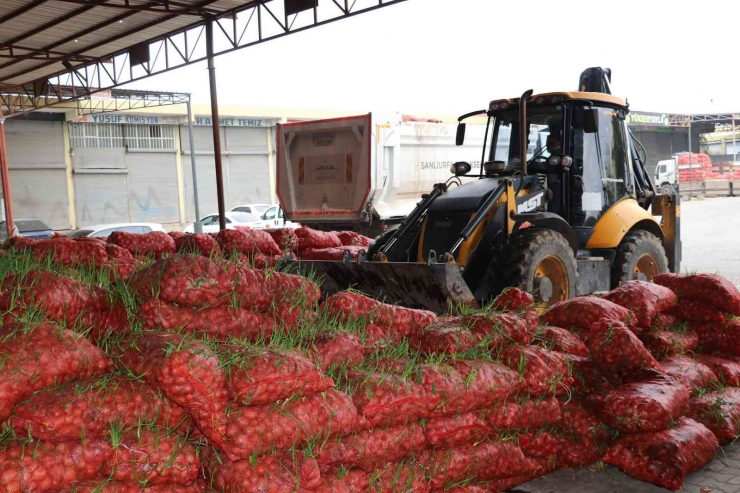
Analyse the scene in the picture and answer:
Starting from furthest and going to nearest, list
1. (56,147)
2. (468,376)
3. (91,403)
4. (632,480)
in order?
(56,147)
(632,480)
(468,376)
(91,403)

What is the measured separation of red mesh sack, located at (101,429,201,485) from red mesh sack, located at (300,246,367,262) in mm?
5074

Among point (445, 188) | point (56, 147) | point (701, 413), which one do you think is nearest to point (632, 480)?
point (701, 413)

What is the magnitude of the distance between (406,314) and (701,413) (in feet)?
6.94

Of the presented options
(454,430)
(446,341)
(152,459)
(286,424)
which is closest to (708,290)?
(446,341)

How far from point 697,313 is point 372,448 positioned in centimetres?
342

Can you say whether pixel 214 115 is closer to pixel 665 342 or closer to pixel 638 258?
pixel 638 258

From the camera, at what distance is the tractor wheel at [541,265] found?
7.32 m

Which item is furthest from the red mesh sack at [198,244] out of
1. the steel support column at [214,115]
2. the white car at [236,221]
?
the white car at [236,221]

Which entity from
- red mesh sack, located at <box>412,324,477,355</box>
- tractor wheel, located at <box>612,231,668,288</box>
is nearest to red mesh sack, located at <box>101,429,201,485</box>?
red mesh sack, located at <box>412,324,477,355</box>

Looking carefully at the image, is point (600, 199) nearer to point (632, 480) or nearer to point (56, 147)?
point (632, 480)

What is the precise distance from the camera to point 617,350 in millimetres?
4766

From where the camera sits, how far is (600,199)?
352 inches

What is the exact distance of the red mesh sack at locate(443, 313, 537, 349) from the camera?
14.3 feet

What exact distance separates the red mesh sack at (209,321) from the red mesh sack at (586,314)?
2.19 metres
